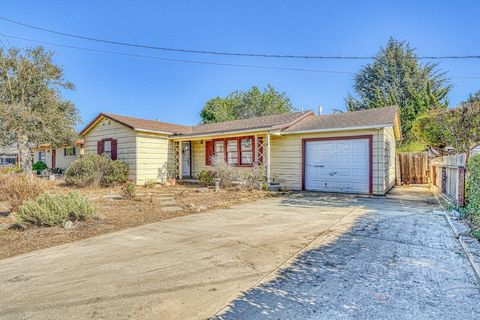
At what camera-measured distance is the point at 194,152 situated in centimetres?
1648

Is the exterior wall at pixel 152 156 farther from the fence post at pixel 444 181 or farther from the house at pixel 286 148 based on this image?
the fence post at pixel 444 181

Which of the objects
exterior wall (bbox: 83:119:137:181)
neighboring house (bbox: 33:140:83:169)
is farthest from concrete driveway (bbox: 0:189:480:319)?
neighboring house (bbox: 33:140:83:169)

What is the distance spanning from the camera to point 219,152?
49.8 ft

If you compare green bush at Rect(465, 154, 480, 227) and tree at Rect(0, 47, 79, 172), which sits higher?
tree at Rect(0, 47, 79, 172)

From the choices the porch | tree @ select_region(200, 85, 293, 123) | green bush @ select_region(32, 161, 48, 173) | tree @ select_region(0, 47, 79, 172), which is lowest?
green bush @ select_region(32, 161, 48, 173)

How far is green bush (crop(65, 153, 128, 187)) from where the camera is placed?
13.1 m

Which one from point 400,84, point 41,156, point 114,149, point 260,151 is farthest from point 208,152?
point 400,84

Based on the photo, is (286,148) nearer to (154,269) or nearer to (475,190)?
(475,190)

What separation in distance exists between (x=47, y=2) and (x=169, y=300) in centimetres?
1459

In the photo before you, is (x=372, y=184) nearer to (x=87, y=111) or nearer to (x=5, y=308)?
(x=5, y=308)

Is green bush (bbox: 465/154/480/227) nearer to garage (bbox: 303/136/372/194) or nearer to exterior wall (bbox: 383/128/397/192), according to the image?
garage (bbox: 303/136/372/194)

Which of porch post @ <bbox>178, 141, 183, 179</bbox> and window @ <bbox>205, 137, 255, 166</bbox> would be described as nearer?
window @ <bbox>205, 137, 255, 166</bbox>

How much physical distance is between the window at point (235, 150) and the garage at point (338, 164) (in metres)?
2.83

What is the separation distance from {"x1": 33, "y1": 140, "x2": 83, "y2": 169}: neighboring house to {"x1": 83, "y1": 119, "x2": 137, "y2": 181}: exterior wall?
589cm
